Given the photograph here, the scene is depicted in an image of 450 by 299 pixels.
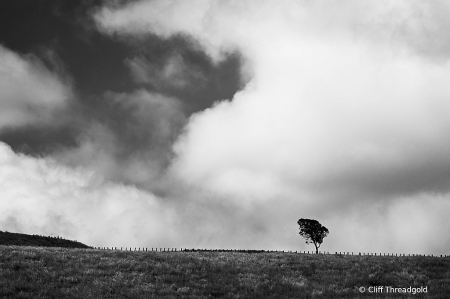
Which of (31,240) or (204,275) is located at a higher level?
(31,240)

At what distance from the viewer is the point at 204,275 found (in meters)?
28.6

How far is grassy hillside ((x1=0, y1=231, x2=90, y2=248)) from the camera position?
196ft

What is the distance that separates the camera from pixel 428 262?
1329 inches

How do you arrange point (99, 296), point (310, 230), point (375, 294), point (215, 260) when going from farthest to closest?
point (310, 230) < point (215, 260) < point (375, 294) < point (99, 296)

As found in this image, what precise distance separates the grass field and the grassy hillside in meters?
29.2

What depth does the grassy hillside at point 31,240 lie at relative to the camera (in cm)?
5965

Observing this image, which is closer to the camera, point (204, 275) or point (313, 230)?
point (204, 275)

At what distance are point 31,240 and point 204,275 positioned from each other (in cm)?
4564

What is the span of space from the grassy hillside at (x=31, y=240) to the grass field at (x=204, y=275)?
29.2m

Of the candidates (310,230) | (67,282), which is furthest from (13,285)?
(310,230)

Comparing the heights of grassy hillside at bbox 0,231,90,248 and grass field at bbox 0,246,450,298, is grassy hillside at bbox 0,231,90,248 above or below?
above

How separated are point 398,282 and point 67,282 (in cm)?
2199

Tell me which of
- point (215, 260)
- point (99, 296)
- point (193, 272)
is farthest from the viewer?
point (215, 260)

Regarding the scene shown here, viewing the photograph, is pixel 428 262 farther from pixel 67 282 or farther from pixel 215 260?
pixel 67 282
